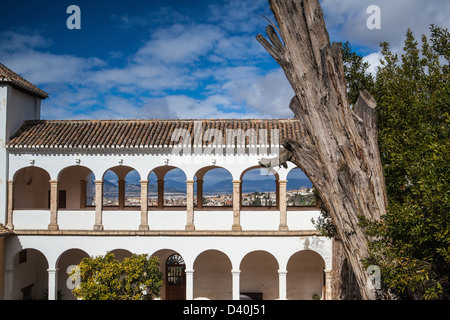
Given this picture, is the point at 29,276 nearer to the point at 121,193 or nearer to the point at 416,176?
the point at 121,193

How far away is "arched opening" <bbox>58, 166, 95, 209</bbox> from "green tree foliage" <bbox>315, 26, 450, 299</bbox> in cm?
1533

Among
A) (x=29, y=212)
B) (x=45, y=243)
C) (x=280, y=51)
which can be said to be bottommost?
(x=45, y=243)

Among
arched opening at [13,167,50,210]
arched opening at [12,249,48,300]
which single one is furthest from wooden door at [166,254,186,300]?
arched opening at [13,167,50,210]

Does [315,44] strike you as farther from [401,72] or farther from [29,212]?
[29,212]

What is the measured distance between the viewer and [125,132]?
51.1 ft

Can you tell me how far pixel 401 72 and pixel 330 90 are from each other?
13.0ft

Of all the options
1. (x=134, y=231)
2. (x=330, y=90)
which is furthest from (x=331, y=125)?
(x=134, y=231)

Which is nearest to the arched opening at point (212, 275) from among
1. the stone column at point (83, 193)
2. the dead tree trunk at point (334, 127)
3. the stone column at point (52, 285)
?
the stone column at point (52, 285)

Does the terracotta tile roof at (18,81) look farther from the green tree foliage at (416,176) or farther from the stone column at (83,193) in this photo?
the green tree foliage at (416,176)

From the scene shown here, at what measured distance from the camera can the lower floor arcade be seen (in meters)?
14.6

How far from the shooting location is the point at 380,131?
26.9 ft

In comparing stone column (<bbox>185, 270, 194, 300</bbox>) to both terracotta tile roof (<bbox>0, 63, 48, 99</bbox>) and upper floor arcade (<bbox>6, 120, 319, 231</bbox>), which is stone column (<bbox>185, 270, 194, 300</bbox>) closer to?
upper floor arcade (<bbox>6, 120, 319, 231</bbox>)

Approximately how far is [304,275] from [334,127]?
1228 cm
